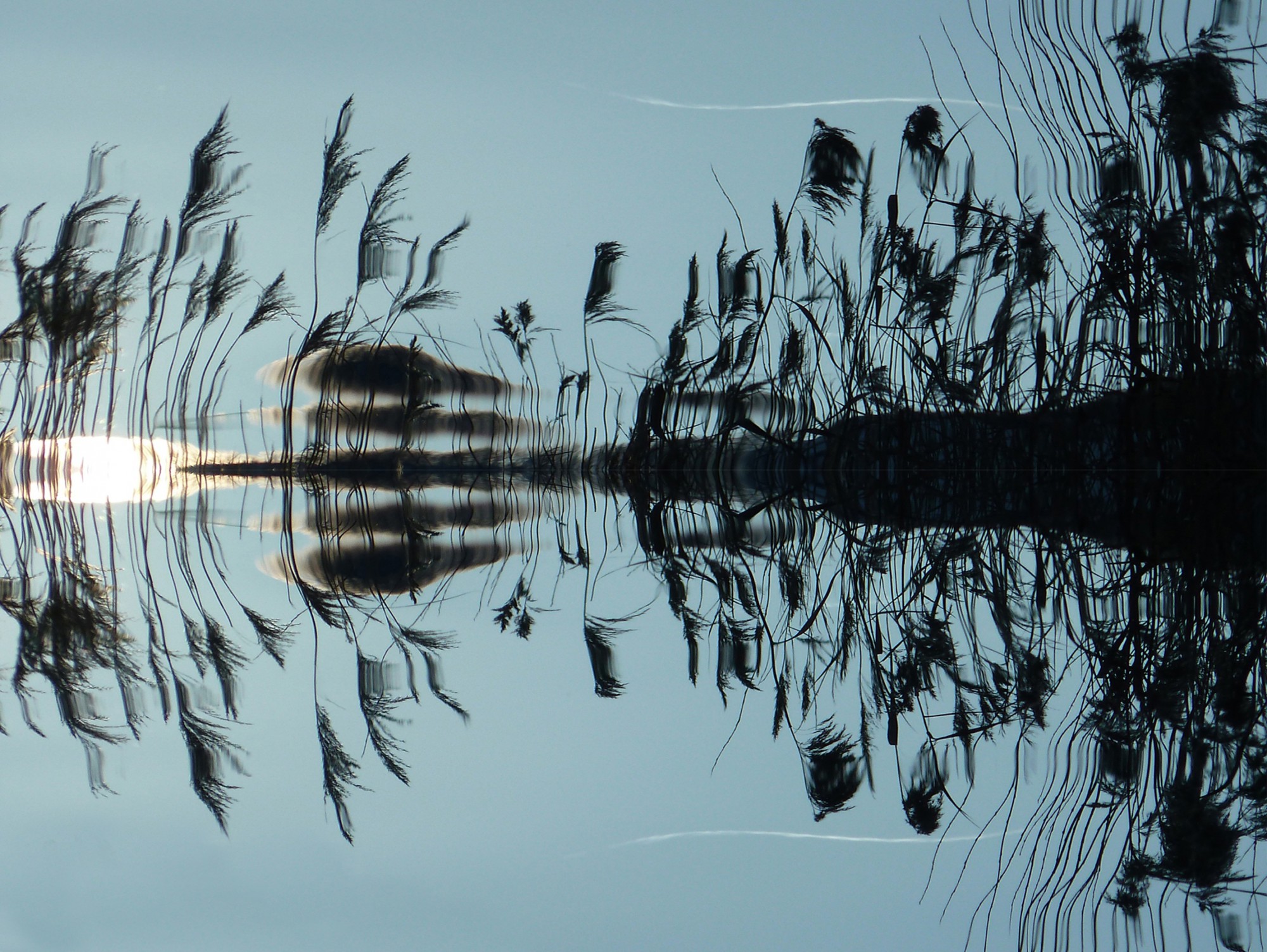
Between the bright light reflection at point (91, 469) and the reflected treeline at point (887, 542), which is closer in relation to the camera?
the reflected treeline at point (887, 542)

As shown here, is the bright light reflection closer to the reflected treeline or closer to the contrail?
the reflected treeline

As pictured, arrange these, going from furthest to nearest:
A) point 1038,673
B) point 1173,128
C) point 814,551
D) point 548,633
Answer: point 1173,128 → point 814,551 → point 548,633 → point 1038,673

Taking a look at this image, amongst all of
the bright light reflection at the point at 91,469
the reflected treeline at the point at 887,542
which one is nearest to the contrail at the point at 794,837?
the reflected treeline at the point at 887,542

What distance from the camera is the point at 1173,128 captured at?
4.87 meters

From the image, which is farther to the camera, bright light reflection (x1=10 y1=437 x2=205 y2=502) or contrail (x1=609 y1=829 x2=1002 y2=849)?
bright light reflection (x1=10 y1=437 x2=205 y2=502)

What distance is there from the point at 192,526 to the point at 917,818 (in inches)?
112

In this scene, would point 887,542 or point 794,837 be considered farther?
point 887,542

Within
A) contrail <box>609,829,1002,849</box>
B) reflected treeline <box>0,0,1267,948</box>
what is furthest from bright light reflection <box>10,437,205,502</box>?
contrail <box>609,829,1002,849</box>

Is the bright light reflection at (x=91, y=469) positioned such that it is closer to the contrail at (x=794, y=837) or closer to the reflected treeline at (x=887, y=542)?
the reflected treeline at (x=887, y=542)

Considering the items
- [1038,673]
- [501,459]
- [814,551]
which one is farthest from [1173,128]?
[501,459]

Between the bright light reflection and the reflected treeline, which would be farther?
the bright light reflection

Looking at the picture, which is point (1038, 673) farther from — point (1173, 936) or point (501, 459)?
point (501, 459)

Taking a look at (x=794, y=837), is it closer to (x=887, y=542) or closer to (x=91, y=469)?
(x=887, y=542)

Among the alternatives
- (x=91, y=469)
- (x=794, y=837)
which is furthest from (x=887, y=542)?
(x=91, y=469)
